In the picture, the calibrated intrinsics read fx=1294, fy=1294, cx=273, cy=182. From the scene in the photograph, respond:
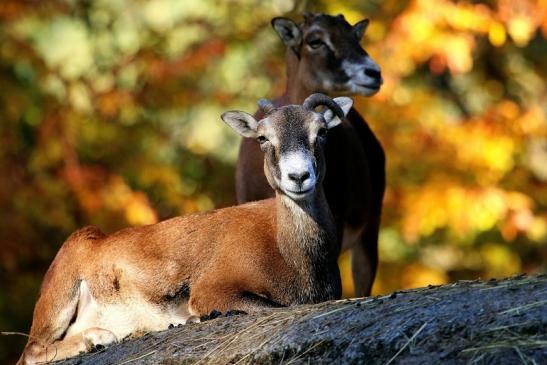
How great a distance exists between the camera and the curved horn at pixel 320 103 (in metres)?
7.50

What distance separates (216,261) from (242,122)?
2.85 feet

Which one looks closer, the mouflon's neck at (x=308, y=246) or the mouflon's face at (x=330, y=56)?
the mouflon's neck at (x=308, y=246)

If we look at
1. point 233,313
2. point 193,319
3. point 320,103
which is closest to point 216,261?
point 193,319

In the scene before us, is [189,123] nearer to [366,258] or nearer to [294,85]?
[366,258]

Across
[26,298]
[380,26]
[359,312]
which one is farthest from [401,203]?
[359,312]

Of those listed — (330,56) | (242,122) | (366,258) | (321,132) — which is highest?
(330,56)

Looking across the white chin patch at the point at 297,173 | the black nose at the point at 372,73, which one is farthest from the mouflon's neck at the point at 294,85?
the white chin patch at the point at 297,173

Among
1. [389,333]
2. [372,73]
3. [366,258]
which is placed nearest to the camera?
[389,333]

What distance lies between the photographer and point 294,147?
709 cm

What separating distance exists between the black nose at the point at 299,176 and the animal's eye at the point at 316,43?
10.4 ft

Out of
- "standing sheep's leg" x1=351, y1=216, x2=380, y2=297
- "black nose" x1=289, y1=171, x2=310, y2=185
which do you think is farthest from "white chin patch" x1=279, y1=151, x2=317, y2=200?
"standing sheep's leg" x1=351, y1=216, x2=380, y2=297

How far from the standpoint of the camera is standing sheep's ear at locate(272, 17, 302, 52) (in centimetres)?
1005

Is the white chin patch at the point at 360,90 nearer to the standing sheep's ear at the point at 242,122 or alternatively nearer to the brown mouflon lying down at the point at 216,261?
the brown mouflon lying down at the point at 216,261

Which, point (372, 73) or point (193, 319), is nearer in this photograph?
point (193, 319)
